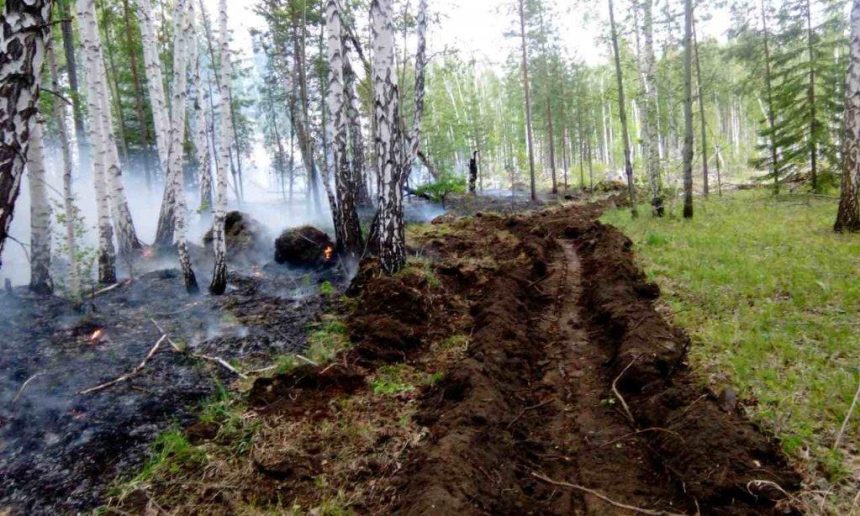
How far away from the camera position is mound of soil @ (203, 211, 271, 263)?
13383 millimetres

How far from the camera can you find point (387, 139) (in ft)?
27.9

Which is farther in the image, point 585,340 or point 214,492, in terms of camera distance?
point 585,340

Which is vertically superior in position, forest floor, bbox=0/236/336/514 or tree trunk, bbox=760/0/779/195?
tree trunk, bbox=760/0/779/195

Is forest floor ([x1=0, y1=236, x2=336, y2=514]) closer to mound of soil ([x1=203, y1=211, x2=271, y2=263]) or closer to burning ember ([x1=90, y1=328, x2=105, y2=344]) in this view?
burning ember ([x1=90, y1=328, x2=105, y2=344])

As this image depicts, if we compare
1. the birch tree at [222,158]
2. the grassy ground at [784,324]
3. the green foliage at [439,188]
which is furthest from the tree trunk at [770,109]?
the birch tree at [222,158]

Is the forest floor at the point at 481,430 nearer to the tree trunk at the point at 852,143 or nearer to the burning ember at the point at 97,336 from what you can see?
the burning ember at the point at 97,336

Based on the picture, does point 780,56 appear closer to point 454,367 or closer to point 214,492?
point 454,367

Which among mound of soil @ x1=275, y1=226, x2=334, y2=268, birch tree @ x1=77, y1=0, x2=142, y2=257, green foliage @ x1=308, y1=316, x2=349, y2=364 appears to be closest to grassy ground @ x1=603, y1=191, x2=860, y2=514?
green foliage @ x1=308, y1=316, x2=349, y2=364

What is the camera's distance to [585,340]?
6.27 m

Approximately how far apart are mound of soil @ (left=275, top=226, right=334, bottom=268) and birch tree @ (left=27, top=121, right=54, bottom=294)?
474 cm

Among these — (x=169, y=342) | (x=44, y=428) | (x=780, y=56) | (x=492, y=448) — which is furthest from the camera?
(x=780, y=56)

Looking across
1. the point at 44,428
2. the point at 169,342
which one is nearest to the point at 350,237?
the point at 169,342

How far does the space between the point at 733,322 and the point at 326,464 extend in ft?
17.0

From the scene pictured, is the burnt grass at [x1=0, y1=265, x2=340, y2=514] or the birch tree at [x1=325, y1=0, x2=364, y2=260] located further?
the birch tree at [x1=325, y1=0, x2=364, y2=260]
